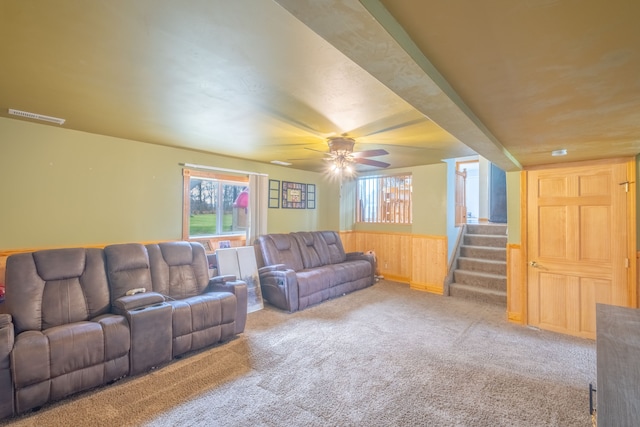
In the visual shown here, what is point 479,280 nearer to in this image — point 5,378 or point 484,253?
point 484,253

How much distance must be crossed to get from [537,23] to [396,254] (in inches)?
224

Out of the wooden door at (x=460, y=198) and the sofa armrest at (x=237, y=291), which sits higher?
the wooden door at (x=460, y=198)

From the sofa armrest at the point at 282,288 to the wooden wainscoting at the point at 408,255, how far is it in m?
2.67

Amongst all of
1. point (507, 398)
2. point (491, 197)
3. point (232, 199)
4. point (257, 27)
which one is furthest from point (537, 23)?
point (491, 197)

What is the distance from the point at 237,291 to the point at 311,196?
347cm

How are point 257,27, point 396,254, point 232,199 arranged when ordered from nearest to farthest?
point 257,27
point 232,199
point 396,254

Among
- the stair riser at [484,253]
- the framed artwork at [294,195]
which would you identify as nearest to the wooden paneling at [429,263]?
the stair riser at [484,253]

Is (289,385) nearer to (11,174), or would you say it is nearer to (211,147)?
(211,147)

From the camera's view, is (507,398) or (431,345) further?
(431,345)

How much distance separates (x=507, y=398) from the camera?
2.34 meters

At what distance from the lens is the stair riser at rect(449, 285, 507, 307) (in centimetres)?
477

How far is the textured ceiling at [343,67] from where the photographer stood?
112 centimetres

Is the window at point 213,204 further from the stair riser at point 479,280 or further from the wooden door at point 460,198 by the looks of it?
the wooden door at point 460,198

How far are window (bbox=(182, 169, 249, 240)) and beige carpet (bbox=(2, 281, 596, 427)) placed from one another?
80.7 inches
